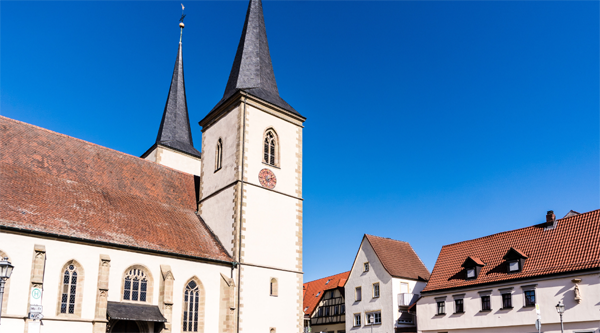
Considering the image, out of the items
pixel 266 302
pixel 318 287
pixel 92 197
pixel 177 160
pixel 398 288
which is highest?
pixel 177 160

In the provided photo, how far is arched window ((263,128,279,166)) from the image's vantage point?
26.7m

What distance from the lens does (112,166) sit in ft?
82.9

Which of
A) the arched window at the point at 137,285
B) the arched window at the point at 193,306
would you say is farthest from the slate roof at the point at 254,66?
the arched window at the point at 137,285

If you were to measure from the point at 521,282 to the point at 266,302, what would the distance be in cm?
1310

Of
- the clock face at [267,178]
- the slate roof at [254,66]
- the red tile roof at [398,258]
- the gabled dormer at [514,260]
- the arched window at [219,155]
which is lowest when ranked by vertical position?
the gabled dormer at [514,260]

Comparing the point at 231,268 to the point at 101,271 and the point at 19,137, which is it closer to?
the point at 101,271

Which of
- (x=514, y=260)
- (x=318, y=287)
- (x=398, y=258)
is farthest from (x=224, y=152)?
(x=318, y=287)

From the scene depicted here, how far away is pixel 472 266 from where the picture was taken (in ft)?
98.4

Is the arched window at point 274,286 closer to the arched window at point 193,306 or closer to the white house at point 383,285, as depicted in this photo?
the arched window at point 193,306

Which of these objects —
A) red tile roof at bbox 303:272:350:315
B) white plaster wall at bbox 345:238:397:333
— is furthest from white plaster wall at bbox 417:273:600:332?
red tile roof at bbox 303:272:350:315

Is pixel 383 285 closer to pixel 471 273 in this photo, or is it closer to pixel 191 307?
pixel 471 273

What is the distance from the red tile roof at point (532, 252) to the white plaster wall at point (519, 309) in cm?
56

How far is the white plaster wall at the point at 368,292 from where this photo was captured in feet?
116

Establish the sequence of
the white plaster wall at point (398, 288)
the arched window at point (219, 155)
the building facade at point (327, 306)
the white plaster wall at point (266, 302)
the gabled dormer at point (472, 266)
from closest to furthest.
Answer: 1. the white plaster wall at point (266, 302)
2. the arched window at point (219, 155)
3. the gabled dormer at point (472, 266)
4. the white plaster wall at point (398, 288)
5. the building facade at point (327, 306)
